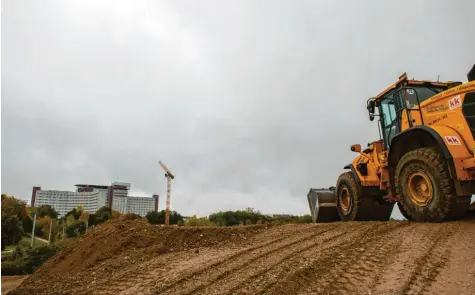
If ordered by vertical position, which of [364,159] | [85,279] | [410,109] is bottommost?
[85,279]

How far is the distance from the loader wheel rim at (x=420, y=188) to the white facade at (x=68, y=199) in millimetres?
126590

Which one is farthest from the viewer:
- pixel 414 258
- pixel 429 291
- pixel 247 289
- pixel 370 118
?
pixel 370 118

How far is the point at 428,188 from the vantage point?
7.62 m

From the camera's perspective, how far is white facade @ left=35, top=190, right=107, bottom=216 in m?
125

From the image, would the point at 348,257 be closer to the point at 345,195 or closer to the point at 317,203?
the point at 345,195

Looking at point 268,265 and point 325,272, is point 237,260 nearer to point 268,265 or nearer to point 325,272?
point 268,265

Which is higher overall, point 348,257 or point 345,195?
point 345,195

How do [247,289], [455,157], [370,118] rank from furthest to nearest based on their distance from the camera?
[370,118]
[455,157]
[247,289]

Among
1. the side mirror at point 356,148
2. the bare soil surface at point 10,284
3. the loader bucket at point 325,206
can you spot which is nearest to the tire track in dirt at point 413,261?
the side mirror at point 356,148

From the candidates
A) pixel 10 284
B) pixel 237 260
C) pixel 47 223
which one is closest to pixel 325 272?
pixel 237 260

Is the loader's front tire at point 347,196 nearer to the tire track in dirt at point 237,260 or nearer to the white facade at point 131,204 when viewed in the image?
the tire track in dirt at point 237,260

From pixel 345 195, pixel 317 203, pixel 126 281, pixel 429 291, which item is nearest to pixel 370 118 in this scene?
pixel 345 195

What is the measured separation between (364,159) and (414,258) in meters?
6.50

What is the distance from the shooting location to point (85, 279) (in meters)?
7.16
